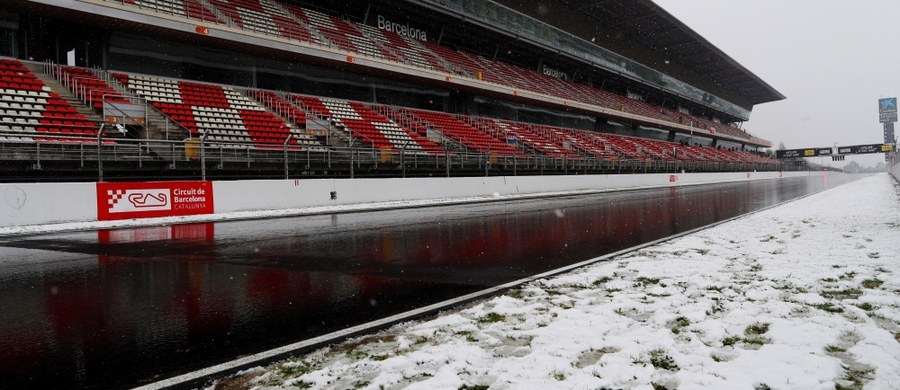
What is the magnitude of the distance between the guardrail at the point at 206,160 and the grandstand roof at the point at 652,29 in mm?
20026

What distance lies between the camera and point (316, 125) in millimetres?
20922

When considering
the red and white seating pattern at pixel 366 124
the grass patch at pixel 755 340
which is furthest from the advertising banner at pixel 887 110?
the grass patch at pixel 755 340

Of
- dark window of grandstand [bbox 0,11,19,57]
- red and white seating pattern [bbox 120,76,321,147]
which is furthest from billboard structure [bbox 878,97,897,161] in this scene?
dark window of grandstand [bbox 0,11,19,57]

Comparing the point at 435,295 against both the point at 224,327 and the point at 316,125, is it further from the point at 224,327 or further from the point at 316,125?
the point at 316,125

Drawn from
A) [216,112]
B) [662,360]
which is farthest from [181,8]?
[662,360]

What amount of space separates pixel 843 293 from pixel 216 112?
2007 centimetres

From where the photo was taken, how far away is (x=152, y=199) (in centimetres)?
1291

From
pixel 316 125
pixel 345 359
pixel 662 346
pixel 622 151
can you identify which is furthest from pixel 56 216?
pixel 622 151

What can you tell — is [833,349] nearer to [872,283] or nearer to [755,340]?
[755,340]

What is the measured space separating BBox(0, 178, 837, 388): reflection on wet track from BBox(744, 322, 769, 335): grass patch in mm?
2489

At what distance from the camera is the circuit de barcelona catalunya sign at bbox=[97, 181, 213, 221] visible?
12352mm

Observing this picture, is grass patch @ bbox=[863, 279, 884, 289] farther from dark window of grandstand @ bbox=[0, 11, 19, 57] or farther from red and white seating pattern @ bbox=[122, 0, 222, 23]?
dark window of grandstand @ bbox=[0, 11, 19, 57]

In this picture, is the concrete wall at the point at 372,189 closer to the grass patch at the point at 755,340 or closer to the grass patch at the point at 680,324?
the grass patch at the point at 680,324

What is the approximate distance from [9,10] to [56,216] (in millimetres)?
10881
